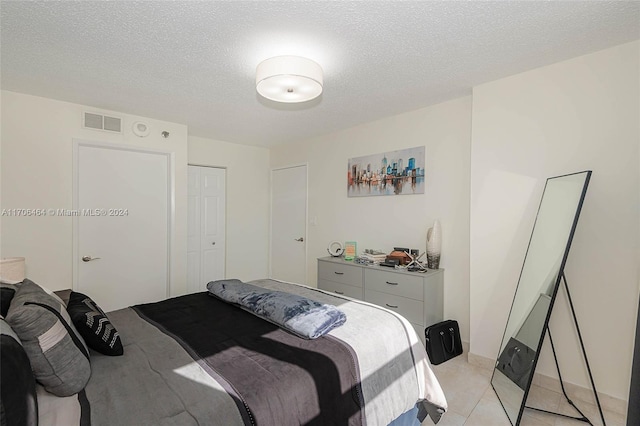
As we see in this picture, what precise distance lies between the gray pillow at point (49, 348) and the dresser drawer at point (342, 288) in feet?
8.05

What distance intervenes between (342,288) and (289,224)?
66.2 inches

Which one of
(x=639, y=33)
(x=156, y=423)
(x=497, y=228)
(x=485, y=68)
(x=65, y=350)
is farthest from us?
(x=497, y=228)

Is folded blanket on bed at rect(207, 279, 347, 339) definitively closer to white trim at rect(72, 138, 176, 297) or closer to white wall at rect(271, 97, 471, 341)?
white wall at rect(271, 97, 471, 341)

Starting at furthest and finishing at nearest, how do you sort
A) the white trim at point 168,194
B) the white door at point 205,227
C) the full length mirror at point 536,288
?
1. the white door at point 205,227
2. the white trim at point 168,194
3. the full length mirror at point 536,288


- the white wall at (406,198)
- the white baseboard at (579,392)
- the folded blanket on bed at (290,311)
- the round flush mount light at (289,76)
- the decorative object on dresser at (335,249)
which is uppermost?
the round flush mount light at (289,76)

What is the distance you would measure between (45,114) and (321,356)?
3.39 metres

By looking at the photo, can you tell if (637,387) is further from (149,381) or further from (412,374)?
(149,381)

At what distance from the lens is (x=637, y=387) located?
122cm

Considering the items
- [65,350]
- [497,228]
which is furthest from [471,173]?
[65,350]

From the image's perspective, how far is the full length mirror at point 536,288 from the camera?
6.26ft

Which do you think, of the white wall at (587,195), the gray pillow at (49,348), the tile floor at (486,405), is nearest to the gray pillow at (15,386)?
the gray pillow at (49,348)

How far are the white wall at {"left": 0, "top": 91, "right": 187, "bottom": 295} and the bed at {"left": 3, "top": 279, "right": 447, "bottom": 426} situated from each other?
1.56m

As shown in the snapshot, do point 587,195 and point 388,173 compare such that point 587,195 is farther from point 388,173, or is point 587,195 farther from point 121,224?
point 121,224

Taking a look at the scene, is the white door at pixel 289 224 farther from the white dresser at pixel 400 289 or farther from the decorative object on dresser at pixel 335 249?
the white dresser at pixel 400 289
